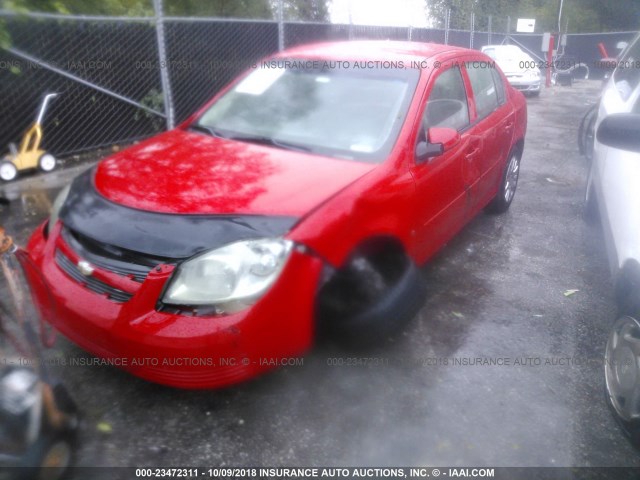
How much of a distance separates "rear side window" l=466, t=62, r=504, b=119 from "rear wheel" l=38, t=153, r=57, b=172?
15.7 feet

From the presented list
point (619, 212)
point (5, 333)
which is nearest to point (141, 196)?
point (5, 333)

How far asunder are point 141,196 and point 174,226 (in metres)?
0.34

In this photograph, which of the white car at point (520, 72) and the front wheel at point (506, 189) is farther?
the white car at point (520, 72)

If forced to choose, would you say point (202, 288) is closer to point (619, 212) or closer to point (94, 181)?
A: point (94, 181)

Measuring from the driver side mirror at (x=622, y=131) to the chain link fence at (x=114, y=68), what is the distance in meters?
5.67

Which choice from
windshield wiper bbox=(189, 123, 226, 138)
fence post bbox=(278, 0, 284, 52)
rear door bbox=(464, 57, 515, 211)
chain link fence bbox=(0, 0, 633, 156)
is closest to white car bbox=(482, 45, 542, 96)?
fence post bbox=(278, 0, 284, 52)

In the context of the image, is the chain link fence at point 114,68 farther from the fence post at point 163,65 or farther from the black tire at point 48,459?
the black tire at point 48,459

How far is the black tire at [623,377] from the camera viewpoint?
2475 mm

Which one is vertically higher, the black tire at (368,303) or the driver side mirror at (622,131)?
Answer: the driver side mirror at (622,131)

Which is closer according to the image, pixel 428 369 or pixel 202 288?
pixel 202 288

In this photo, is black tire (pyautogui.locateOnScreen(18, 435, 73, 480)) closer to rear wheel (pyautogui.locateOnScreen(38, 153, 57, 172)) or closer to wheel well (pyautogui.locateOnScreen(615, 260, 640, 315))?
wheel well (pyautogui.locateOnScreen(615, 260, 640, 315))

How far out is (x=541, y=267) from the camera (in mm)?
4406

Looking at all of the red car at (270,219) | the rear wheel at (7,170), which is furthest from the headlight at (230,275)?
the rear wheel at (7,170)

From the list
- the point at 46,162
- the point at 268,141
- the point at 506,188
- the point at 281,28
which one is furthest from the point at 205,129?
the point at 281,28
